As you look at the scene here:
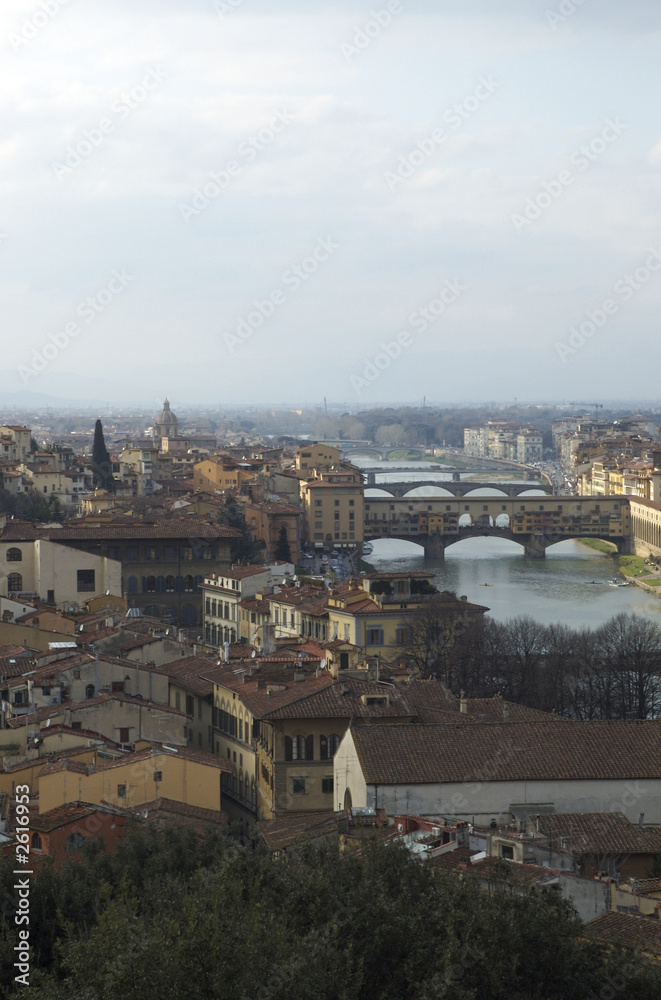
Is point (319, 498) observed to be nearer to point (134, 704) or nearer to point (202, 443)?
point (134, 704)

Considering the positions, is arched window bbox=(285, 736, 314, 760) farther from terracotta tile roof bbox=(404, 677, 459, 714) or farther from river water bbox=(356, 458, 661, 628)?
river water bbox=(356, 458, 661, 628)

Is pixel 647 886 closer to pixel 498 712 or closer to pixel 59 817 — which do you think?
pixel 59 817

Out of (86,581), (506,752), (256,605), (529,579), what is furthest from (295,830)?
(529,579)

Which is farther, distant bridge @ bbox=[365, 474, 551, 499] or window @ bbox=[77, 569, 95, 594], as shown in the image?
distant bridge @ bbox=[365, 474, 551, 499]

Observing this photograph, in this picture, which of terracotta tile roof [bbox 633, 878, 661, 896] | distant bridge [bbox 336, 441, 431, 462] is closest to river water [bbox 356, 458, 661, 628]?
terracotta tile roof [bbox 633, 878, 661, 896]

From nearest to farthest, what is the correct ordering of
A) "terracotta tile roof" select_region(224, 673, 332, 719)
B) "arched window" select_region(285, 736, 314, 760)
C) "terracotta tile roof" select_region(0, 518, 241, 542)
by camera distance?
"arched window" select_region(285, 736, 314, 760), "terracotta tile roof" select_region(224, 673, 332, 719), "terracotta tile roof" select_region(0, 518, 241, 542)

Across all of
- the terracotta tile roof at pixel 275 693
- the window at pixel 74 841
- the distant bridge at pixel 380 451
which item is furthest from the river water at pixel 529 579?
the distant bridge at pixel 380 451
